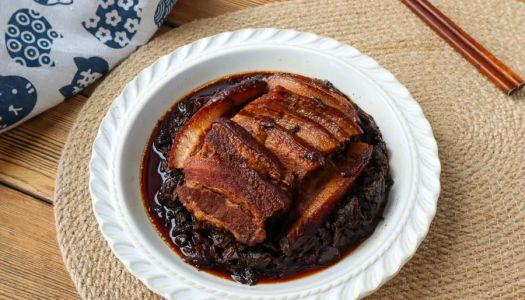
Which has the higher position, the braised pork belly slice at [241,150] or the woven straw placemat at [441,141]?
the braised pork belly slice at [241,150]

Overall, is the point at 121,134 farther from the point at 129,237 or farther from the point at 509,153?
the point at 509,153

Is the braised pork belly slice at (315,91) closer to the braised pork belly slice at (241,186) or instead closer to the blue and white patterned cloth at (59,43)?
the braised pork belly slice at (241,186)

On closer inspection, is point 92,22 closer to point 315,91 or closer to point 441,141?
point 315,91

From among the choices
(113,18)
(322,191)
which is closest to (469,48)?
(322,191)

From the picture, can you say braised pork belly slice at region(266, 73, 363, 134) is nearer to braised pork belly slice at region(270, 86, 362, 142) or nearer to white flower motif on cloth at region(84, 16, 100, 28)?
braised pork belly slice at region(270, 86, 362, 142)

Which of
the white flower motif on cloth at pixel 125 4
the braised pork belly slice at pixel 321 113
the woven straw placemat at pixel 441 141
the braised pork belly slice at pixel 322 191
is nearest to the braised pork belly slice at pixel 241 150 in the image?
the braised pork belly slice at pixel 322 191

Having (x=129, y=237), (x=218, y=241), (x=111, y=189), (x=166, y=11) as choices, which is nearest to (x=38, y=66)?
(x=166, y=11)
